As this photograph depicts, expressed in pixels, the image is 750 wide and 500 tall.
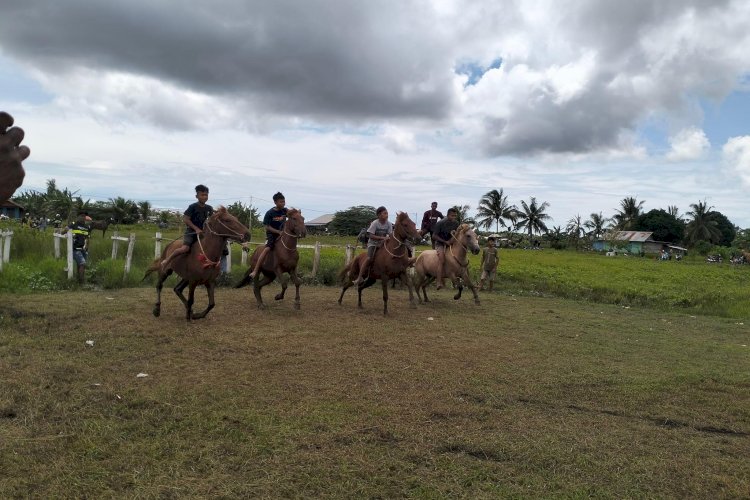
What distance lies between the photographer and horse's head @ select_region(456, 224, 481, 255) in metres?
12.7

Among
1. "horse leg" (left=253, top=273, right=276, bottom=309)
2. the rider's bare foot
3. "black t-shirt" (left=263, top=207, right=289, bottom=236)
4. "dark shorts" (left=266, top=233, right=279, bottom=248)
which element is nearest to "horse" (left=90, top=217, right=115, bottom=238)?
"horse leg" (left=253, top=273, right=276, bottom=309)

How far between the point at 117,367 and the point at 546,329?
7905mm

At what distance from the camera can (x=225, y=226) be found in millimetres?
9414

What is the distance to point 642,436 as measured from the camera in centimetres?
489

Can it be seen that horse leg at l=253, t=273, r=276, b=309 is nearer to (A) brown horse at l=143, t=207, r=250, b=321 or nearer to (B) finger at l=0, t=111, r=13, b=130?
(A) brown horse at l=143, t=207, r=250, b=321

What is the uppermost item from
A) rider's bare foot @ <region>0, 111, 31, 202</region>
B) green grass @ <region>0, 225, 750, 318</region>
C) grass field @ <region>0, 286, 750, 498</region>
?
rider's bare foot @ <region>0, 111, 31, 202</region>

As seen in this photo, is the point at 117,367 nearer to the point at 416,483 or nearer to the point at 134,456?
the point at 134,456

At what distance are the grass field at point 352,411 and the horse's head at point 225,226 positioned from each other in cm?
161

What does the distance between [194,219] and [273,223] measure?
221 cm

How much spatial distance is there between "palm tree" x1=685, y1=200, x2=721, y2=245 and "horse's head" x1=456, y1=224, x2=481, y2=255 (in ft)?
258

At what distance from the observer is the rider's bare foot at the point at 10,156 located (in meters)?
8.05

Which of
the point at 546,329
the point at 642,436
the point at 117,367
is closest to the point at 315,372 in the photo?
the point at 117,367

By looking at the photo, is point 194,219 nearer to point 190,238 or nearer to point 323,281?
point 190,238

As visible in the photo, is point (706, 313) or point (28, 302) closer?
point (28, 302)
